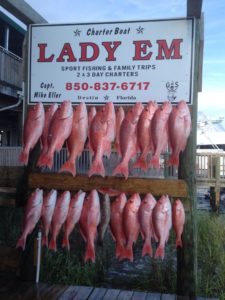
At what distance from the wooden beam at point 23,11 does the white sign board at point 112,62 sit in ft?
0.26

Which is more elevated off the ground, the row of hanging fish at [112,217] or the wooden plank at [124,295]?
the row of hanging fish at [112,217]

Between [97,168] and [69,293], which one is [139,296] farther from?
[97,168]

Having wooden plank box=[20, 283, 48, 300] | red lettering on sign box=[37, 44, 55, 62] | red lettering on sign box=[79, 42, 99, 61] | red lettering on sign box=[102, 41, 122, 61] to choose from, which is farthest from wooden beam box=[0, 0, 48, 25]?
wooden plank box=[20, 283, 48, 300]

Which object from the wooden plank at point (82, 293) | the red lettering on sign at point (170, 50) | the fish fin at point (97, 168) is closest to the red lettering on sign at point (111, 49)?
the red lettering on sign at point (170, 50)

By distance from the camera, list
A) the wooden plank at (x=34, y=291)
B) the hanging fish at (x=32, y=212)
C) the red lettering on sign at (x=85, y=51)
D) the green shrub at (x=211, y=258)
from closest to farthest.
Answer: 1. the hanging fish at (x=32, y=212)
2. the wooden plank at (x=34, y=291)
3. the red lettering on sign at (x=85, y=51)
4. the green shrub at (x=211, y=258)

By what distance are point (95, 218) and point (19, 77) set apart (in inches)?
438

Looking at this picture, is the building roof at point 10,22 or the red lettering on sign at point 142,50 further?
the building roof at point 10,22

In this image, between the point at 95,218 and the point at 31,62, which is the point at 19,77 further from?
the point at 95,218

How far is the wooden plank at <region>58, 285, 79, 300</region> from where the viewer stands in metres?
3.51

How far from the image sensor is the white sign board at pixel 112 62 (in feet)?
11.7

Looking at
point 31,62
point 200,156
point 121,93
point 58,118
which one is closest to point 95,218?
point 58,118

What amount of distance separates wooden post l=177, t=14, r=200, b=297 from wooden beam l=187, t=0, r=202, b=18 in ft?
0.23

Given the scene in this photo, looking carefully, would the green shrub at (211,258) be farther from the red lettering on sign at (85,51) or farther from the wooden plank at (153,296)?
the red lettering on sign at (85,51)

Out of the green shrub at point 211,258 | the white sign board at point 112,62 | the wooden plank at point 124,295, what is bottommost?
the green shrub at point 211,258
